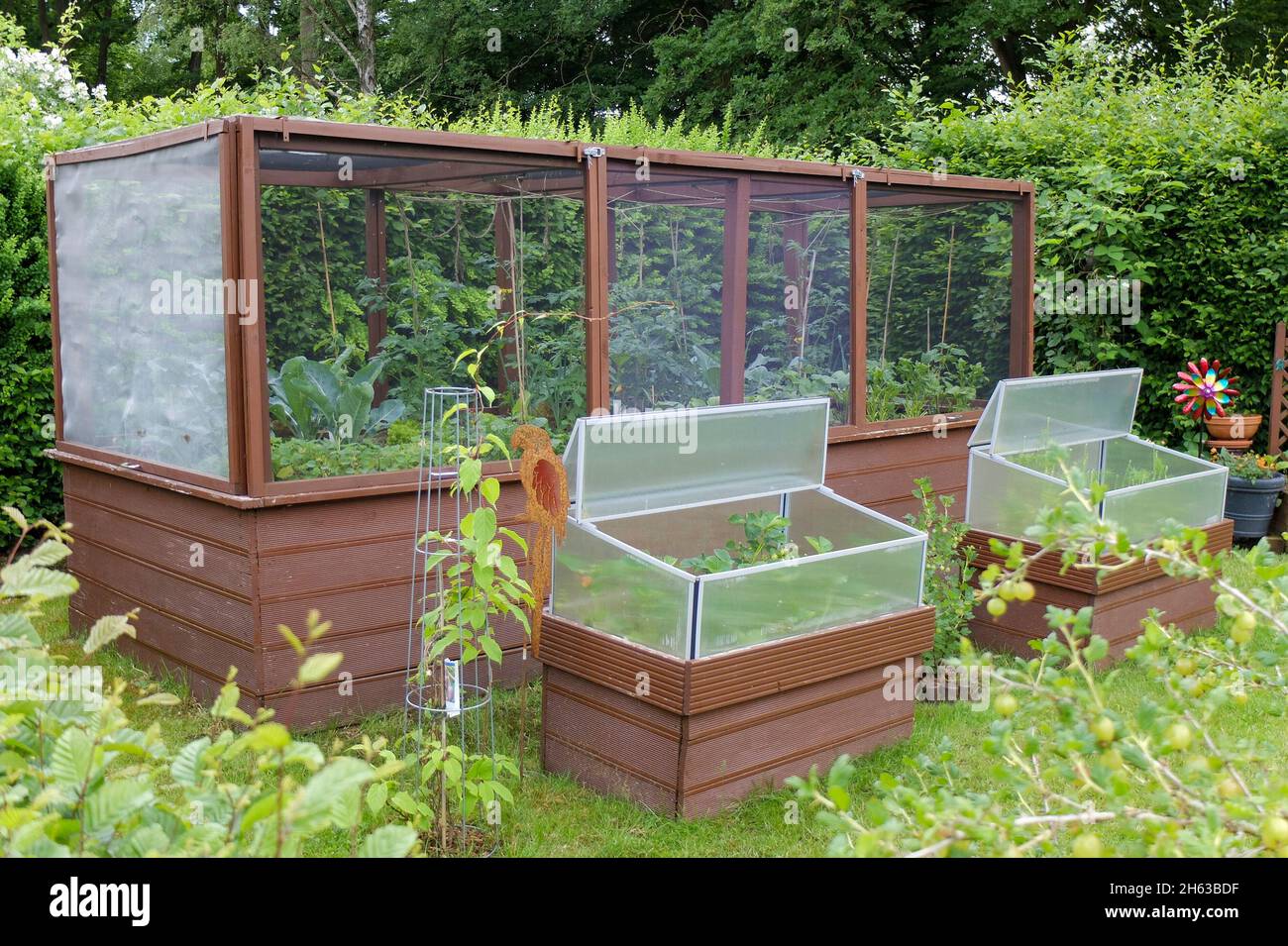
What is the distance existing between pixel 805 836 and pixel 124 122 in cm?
603

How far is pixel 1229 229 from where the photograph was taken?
8.27m

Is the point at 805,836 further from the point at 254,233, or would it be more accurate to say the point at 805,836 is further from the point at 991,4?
the point at 991,4

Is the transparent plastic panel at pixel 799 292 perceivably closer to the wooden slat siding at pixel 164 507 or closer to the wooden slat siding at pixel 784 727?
the wooden slat siding at pixel 784 727

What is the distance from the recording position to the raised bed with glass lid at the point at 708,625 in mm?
3895

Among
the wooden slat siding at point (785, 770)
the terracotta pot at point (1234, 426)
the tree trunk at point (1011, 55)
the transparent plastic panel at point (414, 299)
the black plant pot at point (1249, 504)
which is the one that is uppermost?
the tree trunk at point (1011, 55)

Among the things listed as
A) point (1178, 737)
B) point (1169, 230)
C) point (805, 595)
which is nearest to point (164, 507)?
point (805, 595)

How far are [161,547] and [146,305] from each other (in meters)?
1.01

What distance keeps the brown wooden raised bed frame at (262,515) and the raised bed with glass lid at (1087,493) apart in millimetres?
1374

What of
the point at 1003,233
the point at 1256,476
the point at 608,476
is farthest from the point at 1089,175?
the point at 608,476

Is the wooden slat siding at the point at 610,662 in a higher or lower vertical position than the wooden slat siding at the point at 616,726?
higher

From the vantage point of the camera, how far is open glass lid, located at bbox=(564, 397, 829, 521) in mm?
4238

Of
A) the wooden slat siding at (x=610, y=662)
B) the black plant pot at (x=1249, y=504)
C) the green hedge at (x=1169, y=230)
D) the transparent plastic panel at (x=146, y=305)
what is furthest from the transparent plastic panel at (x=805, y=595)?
the green hedge at (x=1169, y=230)

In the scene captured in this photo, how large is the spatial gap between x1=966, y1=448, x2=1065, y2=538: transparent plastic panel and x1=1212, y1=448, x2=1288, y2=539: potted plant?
2665mm

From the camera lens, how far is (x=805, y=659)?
13.5 feet
